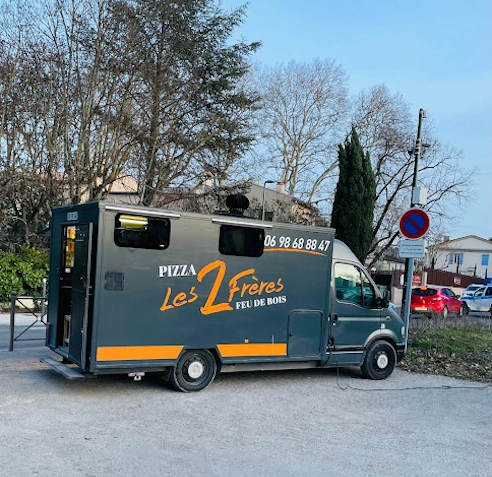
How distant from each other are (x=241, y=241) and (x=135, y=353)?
2.18 meters

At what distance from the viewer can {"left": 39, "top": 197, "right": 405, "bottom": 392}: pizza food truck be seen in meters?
7.12

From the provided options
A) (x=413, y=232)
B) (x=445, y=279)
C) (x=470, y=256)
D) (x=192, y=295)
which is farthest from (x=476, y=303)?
(x=470, y=256)

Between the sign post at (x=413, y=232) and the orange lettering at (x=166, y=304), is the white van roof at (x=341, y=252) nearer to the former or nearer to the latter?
the sign post at (x=413, y=232)

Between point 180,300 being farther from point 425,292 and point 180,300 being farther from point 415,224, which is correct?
point 425,292

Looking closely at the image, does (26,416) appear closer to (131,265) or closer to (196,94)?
(131,265)

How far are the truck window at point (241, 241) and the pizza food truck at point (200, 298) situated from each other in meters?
0.02

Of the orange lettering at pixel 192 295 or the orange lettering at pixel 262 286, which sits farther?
the orange lettering at pixel 262 286

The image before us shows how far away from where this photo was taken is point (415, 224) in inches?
415

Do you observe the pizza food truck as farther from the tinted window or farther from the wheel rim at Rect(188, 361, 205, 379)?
the tinted window

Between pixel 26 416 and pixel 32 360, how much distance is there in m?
3.39

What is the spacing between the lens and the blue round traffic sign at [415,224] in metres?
10.4

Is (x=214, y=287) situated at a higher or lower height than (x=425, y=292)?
higher

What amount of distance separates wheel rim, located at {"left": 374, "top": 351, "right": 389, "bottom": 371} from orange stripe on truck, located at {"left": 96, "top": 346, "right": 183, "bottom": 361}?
359 centimetres

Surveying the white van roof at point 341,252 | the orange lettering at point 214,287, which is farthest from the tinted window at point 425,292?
the orange lettering at point 214,287
